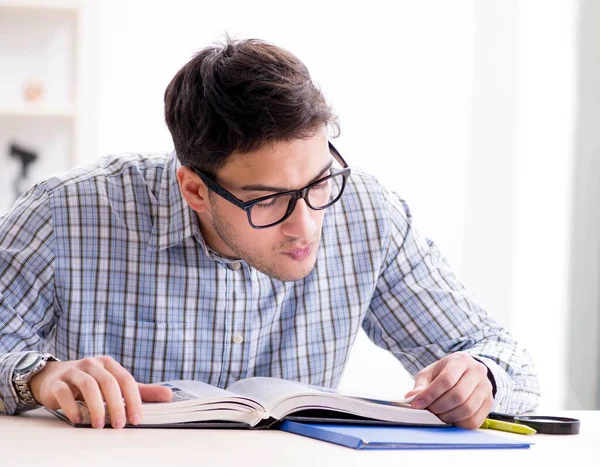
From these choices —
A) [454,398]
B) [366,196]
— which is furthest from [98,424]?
[366,196]

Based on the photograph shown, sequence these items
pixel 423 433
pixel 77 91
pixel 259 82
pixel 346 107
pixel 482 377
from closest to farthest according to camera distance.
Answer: pixel 423 433
pixel 482 377
pixel 259 82
pixel 77 91
pixel 346 107

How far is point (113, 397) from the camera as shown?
1.10m

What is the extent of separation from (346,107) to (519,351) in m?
1.83

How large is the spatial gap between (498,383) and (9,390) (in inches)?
28.7

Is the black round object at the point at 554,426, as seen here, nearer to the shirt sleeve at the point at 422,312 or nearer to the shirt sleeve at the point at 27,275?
the shirt sleeve at the point at 422,312

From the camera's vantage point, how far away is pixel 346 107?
327 centimetres

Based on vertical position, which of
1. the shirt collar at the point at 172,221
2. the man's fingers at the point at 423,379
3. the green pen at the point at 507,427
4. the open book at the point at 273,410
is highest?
the shirt collar at the point at 172,221

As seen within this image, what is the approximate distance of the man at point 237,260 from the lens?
148cm

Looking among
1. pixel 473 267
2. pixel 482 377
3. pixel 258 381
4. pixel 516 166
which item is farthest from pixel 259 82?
pixel 473 267

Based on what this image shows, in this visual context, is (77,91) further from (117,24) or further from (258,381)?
(258,381)

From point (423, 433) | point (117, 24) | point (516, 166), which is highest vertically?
point (117, 24)

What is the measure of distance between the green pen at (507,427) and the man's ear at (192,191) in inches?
25.0

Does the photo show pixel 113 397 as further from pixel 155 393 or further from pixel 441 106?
pixel 441 106

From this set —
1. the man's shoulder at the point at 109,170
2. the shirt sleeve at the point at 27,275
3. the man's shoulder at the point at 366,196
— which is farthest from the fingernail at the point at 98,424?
the man's shoulder at the point at 366,196
